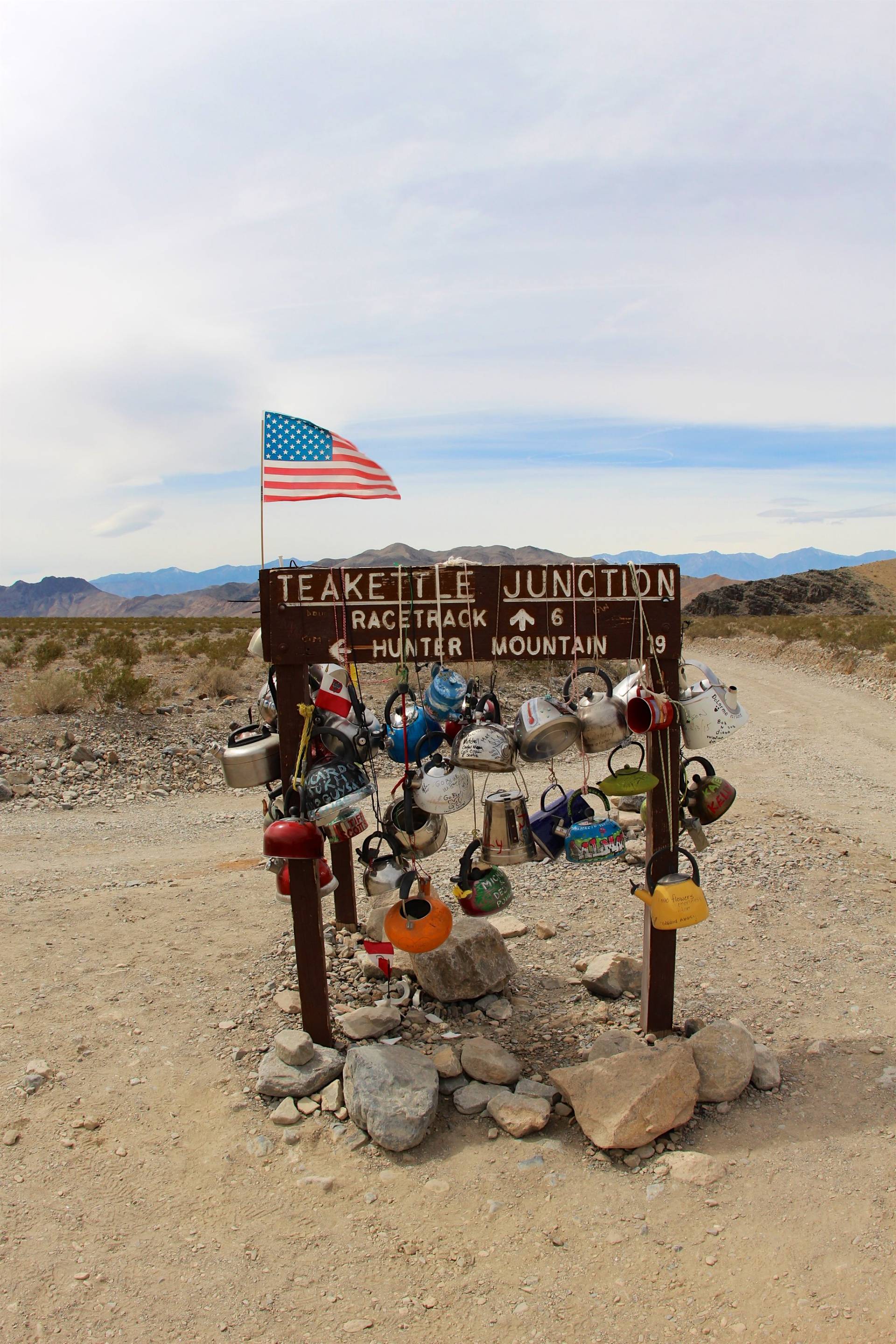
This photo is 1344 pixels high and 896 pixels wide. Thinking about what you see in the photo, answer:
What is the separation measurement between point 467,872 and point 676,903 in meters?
1.01

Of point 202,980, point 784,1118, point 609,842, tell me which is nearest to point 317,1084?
point 202,980

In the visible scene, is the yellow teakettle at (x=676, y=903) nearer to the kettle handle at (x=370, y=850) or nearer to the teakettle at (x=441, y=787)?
the teakettle at (x=441, y=787)

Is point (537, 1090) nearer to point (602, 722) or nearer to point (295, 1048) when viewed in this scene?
point (295, 1048)

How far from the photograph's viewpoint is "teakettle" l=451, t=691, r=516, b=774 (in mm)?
3914

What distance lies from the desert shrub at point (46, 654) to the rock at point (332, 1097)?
17.9 meters

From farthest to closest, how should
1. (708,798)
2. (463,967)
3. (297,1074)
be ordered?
(463,967) → (708,798) → (297,1074)

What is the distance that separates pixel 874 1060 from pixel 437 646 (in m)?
2.96

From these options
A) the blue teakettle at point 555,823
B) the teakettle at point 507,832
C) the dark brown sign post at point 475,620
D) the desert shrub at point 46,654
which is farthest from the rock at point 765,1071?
the desert shrub at point 46,654

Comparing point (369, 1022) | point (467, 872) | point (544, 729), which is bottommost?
point (369, 1022)

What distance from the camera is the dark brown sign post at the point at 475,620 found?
3.99 m

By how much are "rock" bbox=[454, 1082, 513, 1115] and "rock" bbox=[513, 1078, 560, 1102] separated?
0.17 feet

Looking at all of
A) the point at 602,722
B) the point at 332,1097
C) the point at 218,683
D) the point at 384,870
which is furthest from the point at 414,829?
the point at 218,683

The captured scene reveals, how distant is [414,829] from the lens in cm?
421

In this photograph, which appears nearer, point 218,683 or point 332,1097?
point 332,1097
